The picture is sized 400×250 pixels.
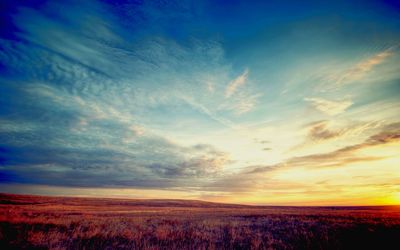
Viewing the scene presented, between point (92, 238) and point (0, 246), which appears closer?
point (0, 246)

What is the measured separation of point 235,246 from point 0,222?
13695 millimetres

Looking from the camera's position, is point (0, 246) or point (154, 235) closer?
point (0, 246)

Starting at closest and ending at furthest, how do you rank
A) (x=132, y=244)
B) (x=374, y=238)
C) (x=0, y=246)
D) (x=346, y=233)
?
(x=0, y=246), (x=132, y=244), (x=374, y=238), (x=346, y=233)

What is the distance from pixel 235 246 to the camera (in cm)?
1276

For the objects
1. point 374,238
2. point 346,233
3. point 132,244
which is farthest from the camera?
point 346,233

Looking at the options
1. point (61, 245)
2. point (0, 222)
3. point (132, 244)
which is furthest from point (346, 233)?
point (0, 222)

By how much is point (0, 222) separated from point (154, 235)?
9236 millimetres

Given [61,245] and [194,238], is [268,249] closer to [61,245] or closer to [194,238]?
[194,238]

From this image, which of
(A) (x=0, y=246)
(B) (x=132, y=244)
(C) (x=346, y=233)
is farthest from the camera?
(C) (x=346, y=233)

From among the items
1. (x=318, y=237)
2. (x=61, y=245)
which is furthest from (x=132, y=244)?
(x=318, y=237)

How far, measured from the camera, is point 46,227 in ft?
52.8

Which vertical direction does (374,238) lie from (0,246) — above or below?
above

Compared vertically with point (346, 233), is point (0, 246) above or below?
below

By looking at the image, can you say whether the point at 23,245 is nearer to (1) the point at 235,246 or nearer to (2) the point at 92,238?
(2) the point at 92,238
